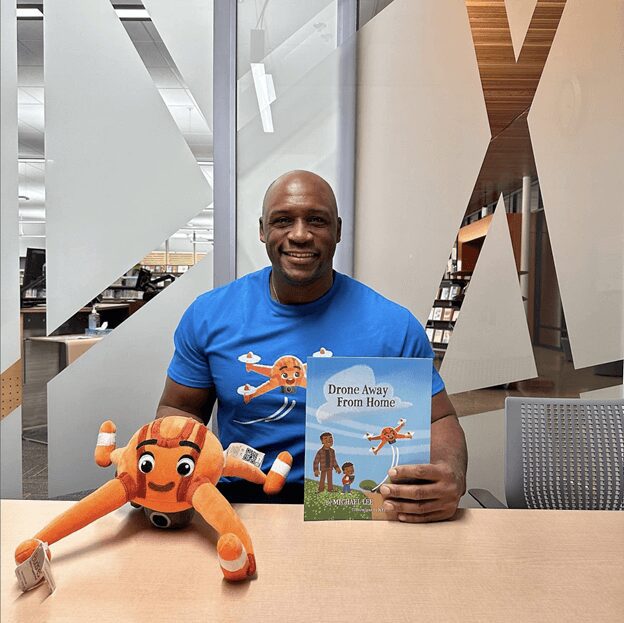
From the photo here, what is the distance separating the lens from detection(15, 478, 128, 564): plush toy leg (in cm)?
95

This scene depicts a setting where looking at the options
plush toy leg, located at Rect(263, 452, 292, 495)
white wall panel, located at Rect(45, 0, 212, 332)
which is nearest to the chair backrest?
plush toy leg, located at Rect(263, 452, 292, 495)

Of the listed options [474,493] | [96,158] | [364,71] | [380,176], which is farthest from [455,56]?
[474,493]

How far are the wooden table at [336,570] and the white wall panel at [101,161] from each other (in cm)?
168

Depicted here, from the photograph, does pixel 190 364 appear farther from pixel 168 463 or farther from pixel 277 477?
pixel 168 463

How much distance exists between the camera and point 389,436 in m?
1.07

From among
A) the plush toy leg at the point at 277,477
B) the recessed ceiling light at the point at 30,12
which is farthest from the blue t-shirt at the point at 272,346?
the recessed ceiling light at the point at 30,12

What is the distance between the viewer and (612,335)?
2777mm

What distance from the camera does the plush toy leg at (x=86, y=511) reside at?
953 millimetres

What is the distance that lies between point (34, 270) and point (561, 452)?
7.34ft

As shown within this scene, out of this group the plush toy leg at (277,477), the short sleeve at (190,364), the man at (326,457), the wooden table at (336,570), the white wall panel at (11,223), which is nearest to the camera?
the wooden table at (336,570)

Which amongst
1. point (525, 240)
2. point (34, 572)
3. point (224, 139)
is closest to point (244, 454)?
point (34, 572)

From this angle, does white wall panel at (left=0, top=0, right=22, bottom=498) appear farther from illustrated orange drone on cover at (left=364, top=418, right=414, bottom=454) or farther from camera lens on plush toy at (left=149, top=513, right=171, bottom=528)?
illustrated orange drone on cover at (left=364, top=418, right=414, bottom=454)

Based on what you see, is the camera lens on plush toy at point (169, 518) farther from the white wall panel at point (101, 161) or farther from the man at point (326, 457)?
the white wall panel at point (101, 161)

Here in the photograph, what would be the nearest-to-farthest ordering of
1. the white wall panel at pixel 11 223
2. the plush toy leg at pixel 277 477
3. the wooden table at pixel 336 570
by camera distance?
the wooden table at pixel 336 570 < the plush toy leg at pixel 277 477 < the white wall panel at pixel 11 223
